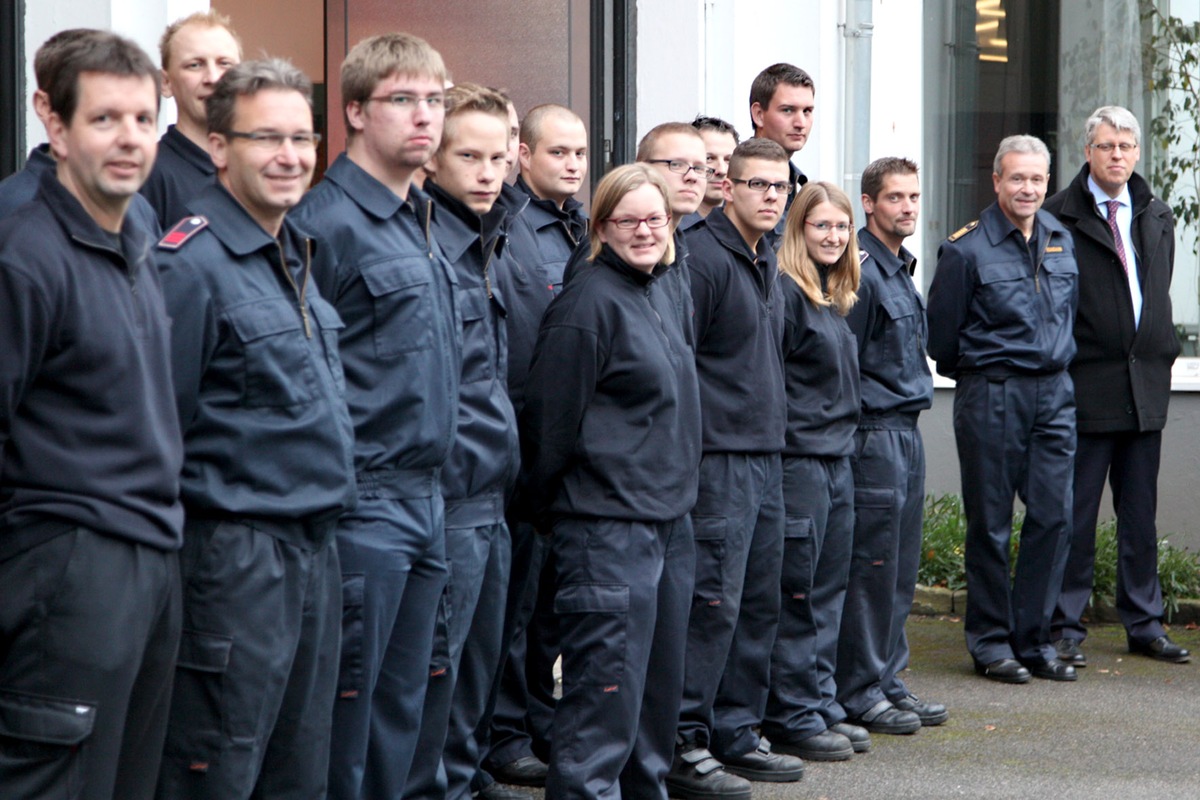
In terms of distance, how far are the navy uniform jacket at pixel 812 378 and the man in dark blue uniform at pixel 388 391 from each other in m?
1.85

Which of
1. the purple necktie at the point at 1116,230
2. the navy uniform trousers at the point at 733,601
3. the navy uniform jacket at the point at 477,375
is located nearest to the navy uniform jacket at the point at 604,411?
the navy uniform jacket at the point at 477,375

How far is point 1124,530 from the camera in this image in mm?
7660

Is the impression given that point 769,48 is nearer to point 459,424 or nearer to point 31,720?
point 459,424

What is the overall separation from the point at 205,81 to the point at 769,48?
5.40 m

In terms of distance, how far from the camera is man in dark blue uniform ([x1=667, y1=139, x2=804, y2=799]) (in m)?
5.14

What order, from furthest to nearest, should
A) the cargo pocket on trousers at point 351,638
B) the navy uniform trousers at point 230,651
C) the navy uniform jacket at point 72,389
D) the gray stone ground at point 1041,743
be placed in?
the gray stone ground at point 1041,743 < the cargo pocket on trousers at point 351,638 < the navy uniform trousers at point 230,651 < the navy uniform jacket at point 72,389

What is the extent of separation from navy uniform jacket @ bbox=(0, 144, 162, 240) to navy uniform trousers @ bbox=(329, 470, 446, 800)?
0.76 meters

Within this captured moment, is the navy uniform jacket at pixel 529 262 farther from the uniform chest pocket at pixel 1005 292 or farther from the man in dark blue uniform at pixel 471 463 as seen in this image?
the uniform chest pocket at pixel 1005 292

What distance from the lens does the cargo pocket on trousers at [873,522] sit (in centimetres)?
612

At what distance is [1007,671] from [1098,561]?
63.4 inches

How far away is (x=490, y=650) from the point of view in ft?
15.0

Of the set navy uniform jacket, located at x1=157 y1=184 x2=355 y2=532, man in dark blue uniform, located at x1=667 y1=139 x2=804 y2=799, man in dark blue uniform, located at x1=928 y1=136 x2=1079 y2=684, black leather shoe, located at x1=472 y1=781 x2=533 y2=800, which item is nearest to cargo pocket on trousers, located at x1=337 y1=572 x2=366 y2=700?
navy uniform jacket, located at x1=157 y1=184 x2=355 y2=532

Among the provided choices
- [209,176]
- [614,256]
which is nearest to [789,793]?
[614,256]

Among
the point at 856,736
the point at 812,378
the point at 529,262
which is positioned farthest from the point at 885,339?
the point at 529,262
